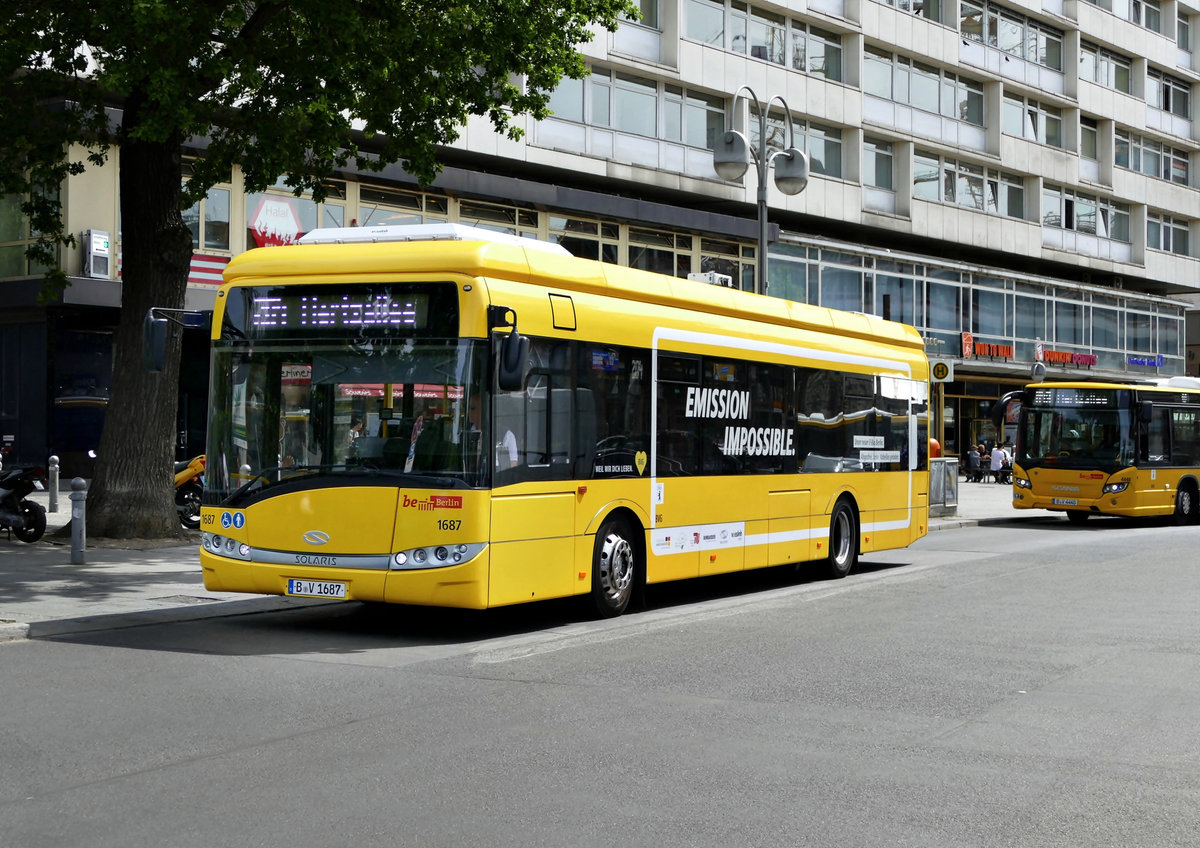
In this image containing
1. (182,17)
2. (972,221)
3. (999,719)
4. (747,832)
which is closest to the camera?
(747,832)

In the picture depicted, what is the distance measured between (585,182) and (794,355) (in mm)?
22590

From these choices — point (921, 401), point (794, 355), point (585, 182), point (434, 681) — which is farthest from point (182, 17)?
point (585, 182)

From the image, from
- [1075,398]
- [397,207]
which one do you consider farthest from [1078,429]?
[397,207]

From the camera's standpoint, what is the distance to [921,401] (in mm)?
19438

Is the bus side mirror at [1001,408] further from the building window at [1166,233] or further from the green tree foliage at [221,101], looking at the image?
the building window at [1166,233]

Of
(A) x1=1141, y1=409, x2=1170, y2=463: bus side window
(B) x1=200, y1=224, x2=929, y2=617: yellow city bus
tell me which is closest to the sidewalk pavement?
(B) x1=200, y1=224, x2=929, y2=617: yellow city bus

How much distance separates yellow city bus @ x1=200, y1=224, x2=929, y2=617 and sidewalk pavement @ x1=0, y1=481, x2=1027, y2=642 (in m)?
1.14

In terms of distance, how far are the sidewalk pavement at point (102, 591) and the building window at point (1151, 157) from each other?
164 ft

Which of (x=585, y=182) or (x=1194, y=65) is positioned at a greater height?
(x=1194, y=65)

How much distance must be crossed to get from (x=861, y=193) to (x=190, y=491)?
1144 inches

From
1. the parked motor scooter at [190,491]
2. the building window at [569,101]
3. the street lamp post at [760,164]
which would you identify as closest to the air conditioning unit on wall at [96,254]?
the parked motor scooter at [190,491]

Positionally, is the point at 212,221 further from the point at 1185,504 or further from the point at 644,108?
the point at 1185,504

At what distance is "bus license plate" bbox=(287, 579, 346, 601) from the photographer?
1073 cm

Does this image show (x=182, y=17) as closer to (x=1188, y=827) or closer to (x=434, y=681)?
(x=434, y=681)
